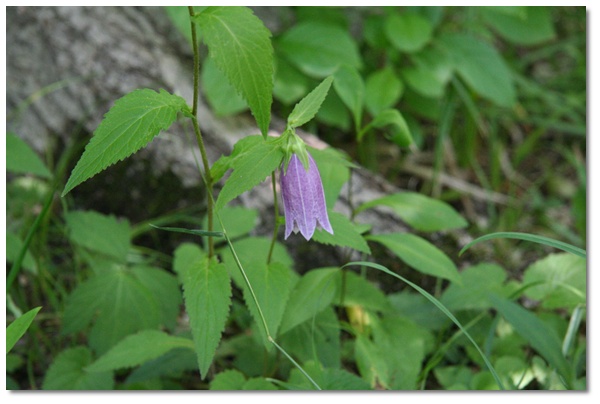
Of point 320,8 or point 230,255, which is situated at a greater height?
point 320,8

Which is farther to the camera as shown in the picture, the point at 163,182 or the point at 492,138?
the point at 492,138

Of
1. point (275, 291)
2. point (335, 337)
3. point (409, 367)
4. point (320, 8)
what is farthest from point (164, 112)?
point (320, 8)

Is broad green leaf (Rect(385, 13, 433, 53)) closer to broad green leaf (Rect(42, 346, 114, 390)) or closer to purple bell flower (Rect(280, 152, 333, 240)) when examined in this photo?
purple bell flower (Rect(280, 152, 333, 240))

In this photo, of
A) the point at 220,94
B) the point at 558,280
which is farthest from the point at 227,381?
the point at 220,94

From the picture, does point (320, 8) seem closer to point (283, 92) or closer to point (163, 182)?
point (283, 92)

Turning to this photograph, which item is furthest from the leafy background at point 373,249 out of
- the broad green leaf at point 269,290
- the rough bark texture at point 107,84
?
the rough bark texture at point 107,84

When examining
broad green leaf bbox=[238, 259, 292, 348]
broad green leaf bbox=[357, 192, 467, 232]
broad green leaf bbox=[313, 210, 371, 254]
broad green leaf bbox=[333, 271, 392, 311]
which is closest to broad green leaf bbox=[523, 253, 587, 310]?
broad green leaf bbox=[357, 192, 467, 232]

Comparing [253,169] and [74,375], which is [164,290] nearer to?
[74,375]
